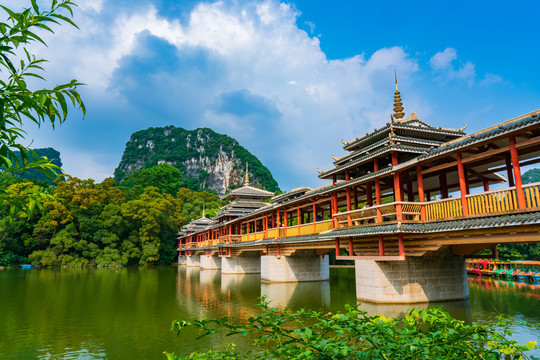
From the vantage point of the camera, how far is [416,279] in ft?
38.4

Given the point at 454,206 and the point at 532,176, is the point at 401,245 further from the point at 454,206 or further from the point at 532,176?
the point at 532,176

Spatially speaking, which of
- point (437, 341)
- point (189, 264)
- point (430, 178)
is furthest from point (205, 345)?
point (189, 264)

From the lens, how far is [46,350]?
A: 796 centimetres

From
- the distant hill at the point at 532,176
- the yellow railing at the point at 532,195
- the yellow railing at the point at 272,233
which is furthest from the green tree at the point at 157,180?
the yellow railing at the point at 532,195

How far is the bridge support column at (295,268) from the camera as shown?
69.6 feet

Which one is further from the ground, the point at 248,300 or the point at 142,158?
the point at 142,158

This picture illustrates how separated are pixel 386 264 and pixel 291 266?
1030 centimetres

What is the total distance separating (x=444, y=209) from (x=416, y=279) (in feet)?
9.25

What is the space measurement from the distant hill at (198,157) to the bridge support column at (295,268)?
A: 71.7m

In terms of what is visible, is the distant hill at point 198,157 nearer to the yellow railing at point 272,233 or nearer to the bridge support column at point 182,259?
the bridge support column at point 182,259

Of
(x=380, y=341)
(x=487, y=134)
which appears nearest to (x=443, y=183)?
(x=487, y=134)

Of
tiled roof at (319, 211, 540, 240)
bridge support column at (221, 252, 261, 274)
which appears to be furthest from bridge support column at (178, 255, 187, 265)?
tiled roof at (319, 211, 540, 240)

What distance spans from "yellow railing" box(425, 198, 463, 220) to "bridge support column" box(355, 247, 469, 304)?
168 cm

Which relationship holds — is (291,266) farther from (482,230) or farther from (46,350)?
(46,350)
